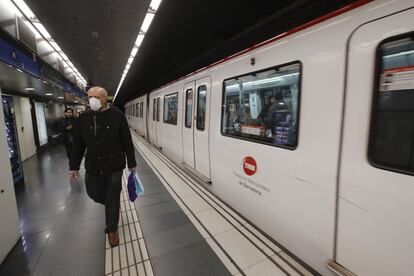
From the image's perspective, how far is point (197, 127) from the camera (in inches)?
138

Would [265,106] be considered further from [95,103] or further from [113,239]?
[113,239]

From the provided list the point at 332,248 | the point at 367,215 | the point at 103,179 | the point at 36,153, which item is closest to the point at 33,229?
the point at 103,179

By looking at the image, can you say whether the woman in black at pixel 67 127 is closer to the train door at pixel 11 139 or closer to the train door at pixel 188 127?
the train door at pixel 11 139

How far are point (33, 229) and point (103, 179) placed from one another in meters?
1.19

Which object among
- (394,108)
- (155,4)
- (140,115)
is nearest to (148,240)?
(394,108)

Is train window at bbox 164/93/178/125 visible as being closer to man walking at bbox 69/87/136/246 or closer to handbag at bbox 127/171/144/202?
handbag at bbox 127/171/144/202

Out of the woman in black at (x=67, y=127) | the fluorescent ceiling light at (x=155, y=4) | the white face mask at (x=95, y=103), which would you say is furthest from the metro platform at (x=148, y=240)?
the fluorescent ceiling light at (x=155, y=4)

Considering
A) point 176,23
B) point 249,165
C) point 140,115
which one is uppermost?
point 176,23

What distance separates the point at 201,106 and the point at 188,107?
2.06ft

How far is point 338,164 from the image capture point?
53.9 inches

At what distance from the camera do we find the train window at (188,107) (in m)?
3.84

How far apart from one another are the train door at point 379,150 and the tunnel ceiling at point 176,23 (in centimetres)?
48

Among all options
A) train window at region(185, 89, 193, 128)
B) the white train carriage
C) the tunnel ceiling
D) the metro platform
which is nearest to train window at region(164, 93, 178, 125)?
train window at region(185, 89, 193, 128)

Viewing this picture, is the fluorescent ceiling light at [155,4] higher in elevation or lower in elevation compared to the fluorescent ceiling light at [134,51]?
lower
